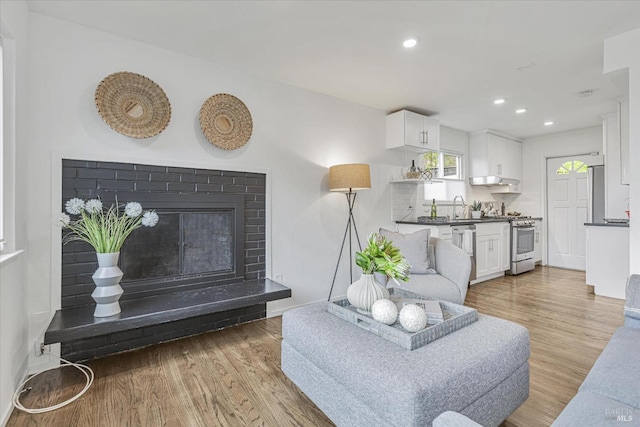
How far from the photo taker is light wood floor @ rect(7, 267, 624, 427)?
171 cm

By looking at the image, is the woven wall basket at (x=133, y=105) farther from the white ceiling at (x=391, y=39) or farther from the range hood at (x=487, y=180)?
the range hood at (x=487, y=180)

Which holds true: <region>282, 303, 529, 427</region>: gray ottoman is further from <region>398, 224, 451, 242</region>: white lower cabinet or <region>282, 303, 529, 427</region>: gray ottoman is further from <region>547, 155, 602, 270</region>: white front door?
<region>547, 155, 602, 270</region>: white front door

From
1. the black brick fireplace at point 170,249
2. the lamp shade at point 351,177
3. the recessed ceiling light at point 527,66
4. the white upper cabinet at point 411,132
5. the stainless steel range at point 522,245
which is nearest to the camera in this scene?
the black brick fireplace at point 170,249

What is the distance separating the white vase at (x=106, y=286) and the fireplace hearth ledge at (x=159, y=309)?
0.21 feet

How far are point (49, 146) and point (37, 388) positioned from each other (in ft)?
5.21

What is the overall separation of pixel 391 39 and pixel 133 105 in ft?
6.95

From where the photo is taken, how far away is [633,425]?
97cm

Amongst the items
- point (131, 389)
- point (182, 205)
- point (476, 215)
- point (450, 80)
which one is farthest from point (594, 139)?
point (131, 389)

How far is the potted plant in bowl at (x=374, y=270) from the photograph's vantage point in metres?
1.81

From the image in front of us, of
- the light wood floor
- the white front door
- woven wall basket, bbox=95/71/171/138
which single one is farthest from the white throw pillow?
the white front door

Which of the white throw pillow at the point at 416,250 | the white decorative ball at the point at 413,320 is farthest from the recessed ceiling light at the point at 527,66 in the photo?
the white decorative ball at the point at 413,320

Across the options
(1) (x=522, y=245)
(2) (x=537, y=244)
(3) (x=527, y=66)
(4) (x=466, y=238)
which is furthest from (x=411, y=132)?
(2) (x=537, y=244)

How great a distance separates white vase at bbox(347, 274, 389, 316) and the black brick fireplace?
111 centimetres

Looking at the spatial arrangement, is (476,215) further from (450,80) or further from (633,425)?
(633,425)
